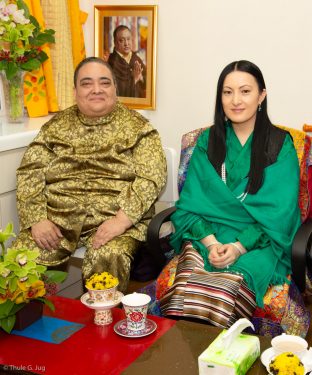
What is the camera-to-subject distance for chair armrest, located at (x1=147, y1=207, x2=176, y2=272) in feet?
8.08

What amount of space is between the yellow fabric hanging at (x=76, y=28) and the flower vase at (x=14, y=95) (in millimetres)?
510

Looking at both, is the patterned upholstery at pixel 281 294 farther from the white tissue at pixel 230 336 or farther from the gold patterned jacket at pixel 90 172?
the white tissue at pixel 230 336

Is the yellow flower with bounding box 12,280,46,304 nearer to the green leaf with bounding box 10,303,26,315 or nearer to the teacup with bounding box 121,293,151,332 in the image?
the green leaf with bounding box 10,303,26,315

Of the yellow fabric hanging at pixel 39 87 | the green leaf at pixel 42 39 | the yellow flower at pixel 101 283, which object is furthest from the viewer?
the yellow fabric hanging at pixel 39 87

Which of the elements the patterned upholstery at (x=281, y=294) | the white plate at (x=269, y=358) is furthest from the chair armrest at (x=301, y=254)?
the white plate at (x=269, y=358)

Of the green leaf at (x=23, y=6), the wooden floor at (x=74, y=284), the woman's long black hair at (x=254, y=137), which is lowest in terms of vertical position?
the wooden floor at (x=74, y=284)

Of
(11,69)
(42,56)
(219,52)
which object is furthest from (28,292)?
(219,52)

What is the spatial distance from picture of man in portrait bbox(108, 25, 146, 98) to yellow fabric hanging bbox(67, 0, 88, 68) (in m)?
0.19

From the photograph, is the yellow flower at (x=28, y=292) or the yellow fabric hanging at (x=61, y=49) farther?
the yellow fabric hanging at (x=61, y=49)

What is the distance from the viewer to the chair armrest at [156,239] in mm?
2463

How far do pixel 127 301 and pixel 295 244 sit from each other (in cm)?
71

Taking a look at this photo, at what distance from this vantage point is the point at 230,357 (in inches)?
62.1

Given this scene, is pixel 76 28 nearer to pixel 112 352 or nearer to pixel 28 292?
pixel 28 292

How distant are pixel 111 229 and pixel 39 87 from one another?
A: 118cm
